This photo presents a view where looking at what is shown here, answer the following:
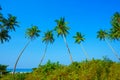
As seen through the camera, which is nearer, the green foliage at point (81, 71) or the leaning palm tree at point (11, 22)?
the green foliage at point (81, 71)

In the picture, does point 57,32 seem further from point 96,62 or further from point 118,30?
point 96,62

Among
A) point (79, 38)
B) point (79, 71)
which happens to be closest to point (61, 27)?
point (79, 38)

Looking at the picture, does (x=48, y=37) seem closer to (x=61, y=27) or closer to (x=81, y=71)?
(x=61, y=27)

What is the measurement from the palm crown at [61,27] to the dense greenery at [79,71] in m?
51.7

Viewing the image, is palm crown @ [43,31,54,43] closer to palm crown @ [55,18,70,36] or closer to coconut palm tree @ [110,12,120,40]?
palm crown @ [55,18,70,36]

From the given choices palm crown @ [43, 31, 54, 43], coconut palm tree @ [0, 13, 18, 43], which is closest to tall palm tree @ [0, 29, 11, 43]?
coconut palm tree @ [0, 13, 18, 43]

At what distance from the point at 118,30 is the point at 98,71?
156 feet

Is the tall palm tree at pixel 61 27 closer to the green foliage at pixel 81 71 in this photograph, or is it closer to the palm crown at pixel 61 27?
the palm crown at pixel 61 27

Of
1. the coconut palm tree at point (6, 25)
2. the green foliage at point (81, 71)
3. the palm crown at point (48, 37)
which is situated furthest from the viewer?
the palm crown at point (48, 37)

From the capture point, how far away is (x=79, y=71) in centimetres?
2198

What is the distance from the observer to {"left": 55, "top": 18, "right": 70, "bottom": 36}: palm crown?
76.9 meters

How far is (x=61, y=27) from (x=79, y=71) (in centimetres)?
5580

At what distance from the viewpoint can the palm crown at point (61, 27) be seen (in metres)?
76.9

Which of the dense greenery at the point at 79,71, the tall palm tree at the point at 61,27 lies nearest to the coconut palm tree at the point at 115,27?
A: the tall palm tree at the point at 61,27
